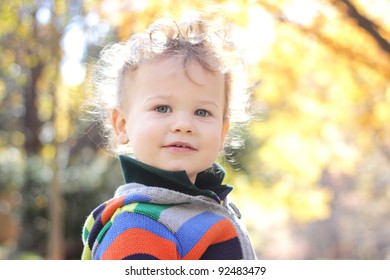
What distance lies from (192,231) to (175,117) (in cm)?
21

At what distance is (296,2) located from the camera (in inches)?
138

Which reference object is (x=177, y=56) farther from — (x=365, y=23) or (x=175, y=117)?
(x=365, y=23)

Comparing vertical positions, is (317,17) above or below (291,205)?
above

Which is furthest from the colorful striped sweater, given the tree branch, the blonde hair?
the tree branch

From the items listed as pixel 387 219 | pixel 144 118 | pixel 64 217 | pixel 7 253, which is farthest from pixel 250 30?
pixel 387 219

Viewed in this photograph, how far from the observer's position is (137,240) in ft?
3.18

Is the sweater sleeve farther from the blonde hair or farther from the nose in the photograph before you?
the blonde hair

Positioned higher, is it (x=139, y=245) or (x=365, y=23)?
(x=365, y=23)

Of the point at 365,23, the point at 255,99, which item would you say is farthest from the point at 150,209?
the point at 365,23

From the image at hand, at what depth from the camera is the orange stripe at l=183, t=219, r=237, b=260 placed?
1012 millimetres

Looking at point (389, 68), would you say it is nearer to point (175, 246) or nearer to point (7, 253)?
point (175, 246)

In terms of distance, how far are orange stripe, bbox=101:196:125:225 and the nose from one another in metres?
0.16

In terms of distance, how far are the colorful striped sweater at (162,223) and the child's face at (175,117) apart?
4 centimetres

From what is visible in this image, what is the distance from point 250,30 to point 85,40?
8.01 feet
